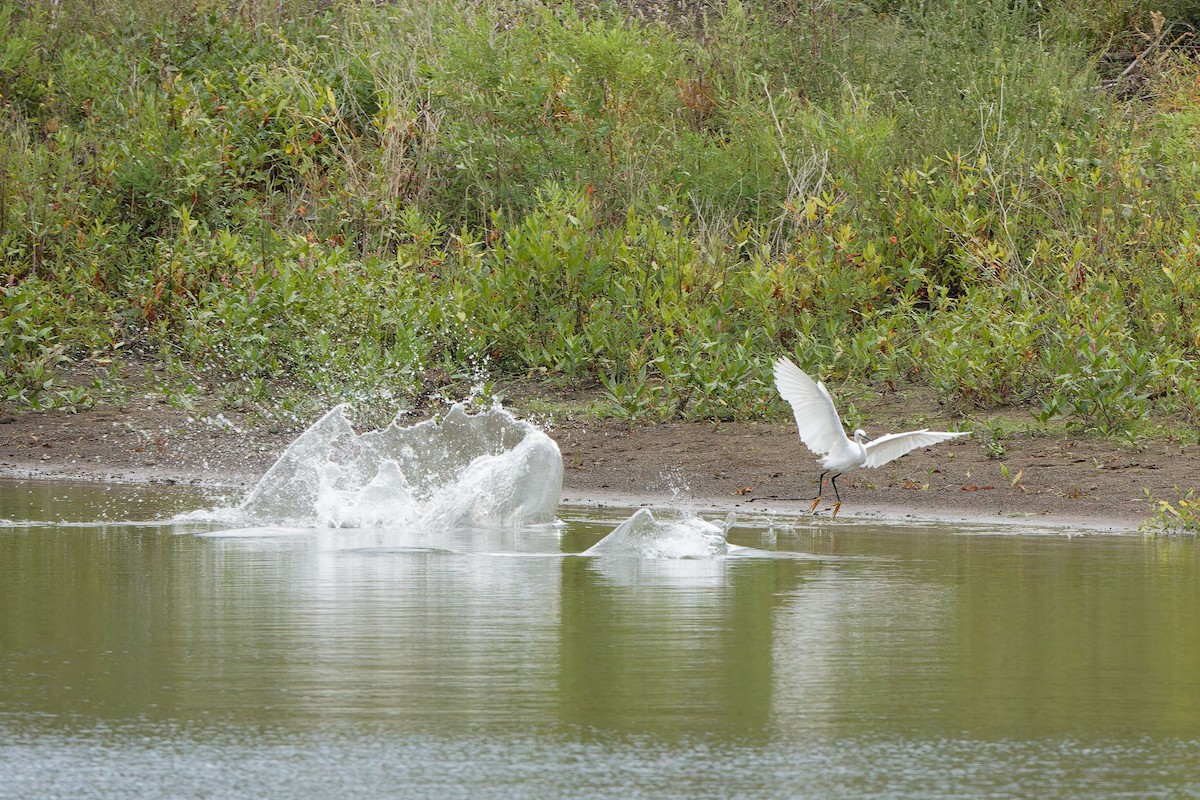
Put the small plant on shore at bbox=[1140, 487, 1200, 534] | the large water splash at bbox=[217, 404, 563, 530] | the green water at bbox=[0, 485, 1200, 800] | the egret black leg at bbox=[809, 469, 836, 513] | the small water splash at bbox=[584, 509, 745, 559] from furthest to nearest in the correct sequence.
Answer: the egret black leg at bbox=[809, 469, 836, 513] → the large water splash at bbox=[217, 404, 563, 530] → the small plant on shore at bbox=[1140, 487, 1200, 534] → the small water splash at bbox=[584, 509, 745, 559] → the green water at bbox=[0, 485, 1200, 800]

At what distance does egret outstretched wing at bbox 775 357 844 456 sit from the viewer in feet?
36.4

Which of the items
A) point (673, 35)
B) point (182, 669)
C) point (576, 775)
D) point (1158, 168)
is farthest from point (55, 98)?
point (576, 775)

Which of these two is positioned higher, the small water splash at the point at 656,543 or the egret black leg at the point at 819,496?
the egret black leg at the point at 819,496

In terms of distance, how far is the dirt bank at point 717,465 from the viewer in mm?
11680

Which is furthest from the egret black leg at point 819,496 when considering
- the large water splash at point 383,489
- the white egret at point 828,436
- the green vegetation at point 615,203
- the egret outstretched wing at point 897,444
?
the green vegetation at point 615,203

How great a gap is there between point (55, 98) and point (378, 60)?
143 inches

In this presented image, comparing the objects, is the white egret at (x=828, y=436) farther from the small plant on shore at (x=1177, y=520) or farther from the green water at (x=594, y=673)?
the green water at (x=594, y=673)

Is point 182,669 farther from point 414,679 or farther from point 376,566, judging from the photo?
point 376,566

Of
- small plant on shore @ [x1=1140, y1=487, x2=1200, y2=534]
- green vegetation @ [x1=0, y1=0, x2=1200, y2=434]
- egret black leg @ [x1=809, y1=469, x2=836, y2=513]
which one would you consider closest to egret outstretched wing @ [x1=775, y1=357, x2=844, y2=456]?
egret black leg @ [x1=809, y1=469, x2=836, y2=513]

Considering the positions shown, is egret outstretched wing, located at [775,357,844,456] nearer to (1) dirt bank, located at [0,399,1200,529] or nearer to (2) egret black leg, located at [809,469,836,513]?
(2) egret black leg, located at [809,469,836,513]

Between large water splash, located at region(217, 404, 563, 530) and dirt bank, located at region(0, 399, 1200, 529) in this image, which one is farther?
dirt bank, located at region(0, 399, 1200, 529)

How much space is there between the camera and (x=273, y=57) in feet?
66.3

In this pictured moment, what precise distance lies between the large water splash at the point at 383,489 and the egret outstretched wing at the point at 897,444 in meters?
1.93

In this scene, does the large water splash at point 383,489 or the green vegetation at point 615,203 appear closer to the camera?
the large water splash at point 383,489
